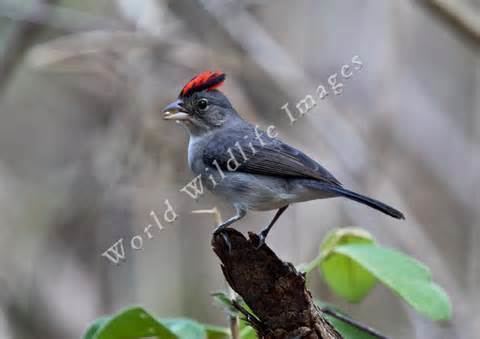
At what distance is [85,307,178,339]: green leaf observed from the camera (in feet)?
7.42

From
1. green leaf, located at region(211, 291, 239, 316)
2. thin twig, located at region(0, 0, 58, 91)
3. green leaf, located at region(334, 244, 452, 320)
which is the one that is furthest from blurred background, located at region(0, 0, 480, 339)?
green leaf, located at region(211, 291, 239, 316)

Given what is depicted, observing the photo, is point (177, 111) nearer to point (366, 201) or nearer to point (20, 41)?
point (366, 201)

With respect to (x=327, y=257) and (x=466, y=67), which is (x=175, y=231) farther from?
(x=327, y=257)

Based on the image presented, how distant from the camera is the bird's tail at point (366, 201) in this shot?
2.77 m

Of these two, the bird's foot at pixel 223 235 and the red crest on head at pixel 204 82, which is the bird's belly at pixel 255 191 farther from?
the bird's foot at pixel 223 235

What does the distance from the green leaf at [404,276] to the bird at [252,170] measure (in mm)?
508

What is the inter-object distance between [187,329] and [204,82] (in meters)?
1.64

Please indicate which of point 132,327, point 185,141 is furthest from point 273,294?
point 185,141

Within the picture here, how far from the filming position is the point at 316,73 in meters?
6.35

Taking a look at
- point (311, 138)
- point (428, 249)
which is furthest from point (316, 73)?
point (428, 249)

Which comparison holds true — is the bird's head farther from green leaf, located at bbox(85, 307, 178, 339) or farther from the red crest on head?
green leaf, located at bbox(85, 307, 178, 339)

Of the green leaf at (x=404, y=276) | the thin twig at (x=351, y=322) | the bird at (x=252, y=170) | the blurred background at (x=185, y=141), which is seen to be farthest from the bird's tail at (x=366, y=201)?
the blurred background at (x=185, y=141)

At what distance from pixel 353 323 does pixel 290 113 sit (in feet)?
11.7

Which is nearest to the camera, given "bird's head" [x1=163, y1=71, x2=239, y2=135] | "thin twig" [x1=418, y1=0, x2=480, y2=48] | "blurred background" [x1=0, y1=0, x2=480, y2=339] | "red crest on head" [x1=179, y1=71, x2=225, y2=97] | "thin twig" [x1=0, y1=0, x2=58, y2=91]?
"red crest on head" [x1=179, y1=71, x2=225, y2=97]
